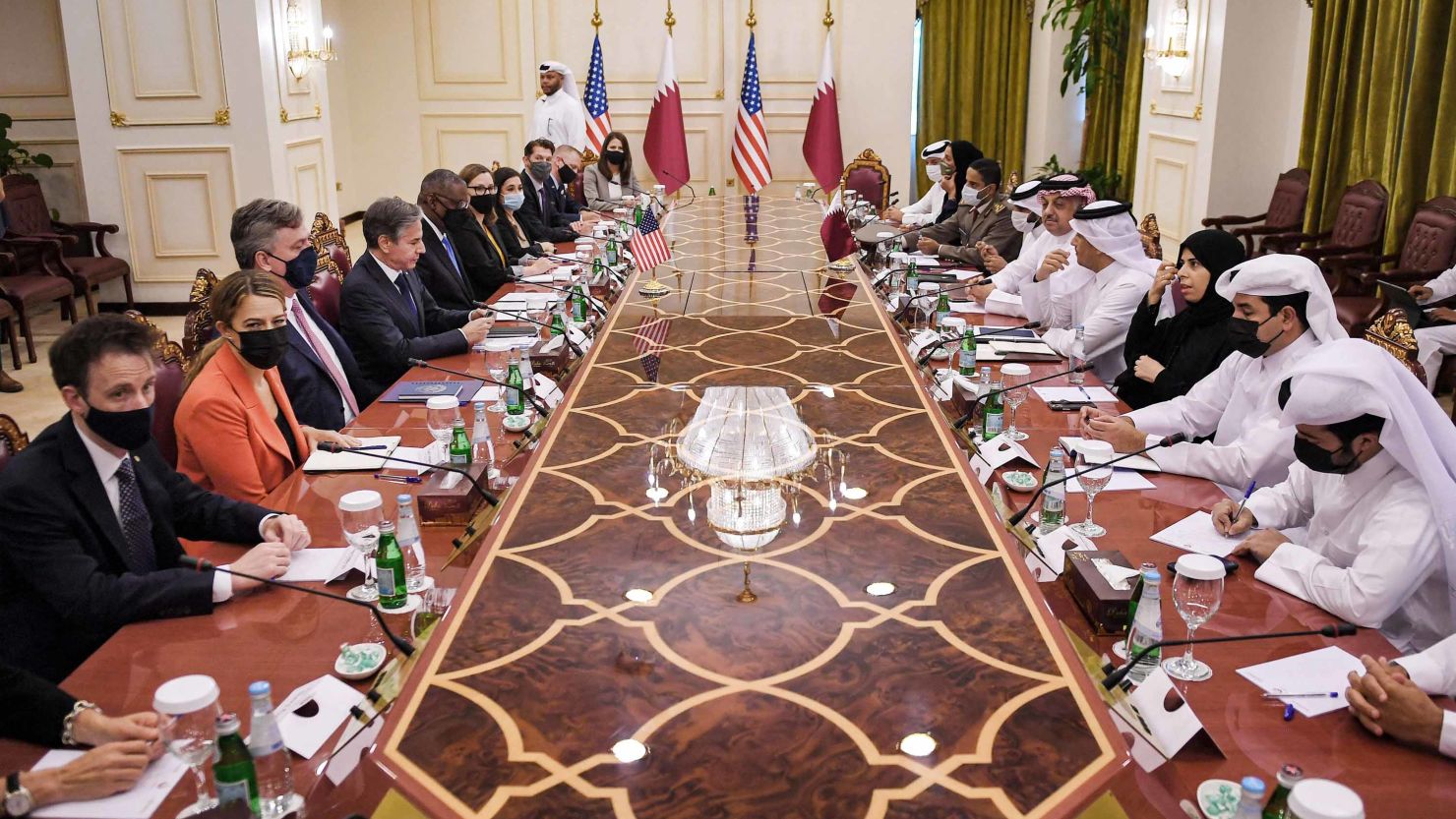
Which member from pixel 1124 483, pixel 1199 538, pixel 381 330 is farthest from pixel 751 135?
pixel 1199 538

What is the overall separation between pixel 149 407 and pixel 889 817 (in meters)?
1.53

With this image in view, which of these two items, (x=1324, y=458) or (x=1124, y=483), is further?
(x=1124, y=483)

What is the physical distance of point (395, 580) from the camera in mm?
1970

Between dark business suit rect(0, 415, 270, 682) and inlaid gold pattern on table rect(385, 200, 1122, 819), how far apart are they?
56 centimetres

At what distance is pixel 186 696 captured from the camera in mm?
1498

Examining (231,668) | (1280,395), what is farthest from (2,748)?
(1280,395)

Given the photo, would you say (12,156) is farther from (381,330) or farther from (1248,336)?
(1248,336)

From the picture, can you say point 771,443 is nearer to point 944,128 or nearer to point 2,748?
point 2,748

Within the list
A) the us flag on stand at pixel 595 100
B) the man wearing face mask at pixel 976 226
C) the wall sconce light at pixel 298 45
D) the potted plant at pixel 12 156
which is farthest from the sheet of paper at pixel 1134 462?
the us flag on stand at pixel 595 100

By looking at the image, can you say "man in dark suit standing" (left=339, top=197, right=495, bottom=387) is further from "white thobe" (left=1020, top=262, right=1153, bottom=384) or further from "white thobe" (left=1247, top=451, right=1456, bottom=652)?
"white thobe" (left=1247, top=451, right=1456, bottom=652)

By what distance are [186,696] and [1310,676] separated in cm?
166

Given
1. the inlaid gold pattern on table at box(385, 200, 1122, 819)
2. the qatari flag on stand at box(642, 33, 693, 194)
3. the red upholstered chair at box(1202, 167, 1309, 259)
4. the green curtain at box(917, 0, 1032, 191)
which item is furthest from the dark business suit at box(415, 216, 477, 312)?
the green curtain at box(917, 0, 1032, 191)

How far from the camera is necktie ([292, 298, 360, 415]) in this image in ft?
10.7

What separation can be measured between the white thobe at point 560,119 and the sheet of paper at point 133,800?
7.10 meters
